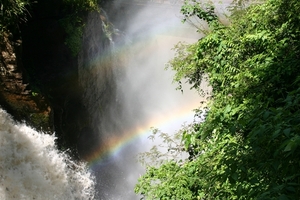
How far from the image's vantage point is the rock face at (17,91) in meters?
6.98

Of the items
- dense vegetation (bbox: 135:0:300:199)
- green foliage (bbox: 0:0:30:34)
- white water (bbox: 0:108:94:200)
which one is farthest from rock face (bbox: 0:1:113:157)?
dense vegetation (bbox: 135:0:300:199)

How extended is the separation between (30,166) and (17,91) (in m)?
1.65

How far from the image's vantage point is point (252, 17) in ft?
17.1

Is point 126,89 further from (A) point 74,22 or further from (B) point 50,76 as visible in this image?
(B) point 50,76

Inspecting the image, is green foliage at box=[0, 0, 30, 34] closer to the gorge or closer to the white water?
the gorge

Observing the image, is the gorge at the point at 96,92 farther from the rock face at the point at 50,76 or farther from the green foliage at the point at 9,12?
the green foliage at the point at 9,12

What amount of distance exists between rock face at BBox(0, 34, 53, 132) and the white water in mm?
271

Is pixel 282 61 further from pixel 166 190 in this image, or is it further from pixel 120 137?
pixel 120 137

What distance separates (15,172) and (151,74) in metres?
11.3

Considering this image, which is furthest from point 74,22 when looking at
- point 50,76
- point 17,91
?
point 17,91

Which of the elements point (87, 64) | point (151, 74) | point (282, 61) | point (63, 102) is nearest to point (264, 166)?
point (282, 61)

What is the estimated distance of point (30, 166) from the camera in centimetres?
691

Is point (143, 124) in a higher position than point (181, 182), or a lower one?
higher

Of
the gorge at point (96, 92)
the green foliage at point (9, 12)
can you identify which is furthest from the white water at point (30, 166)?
the green foliage at point (9, 12)
